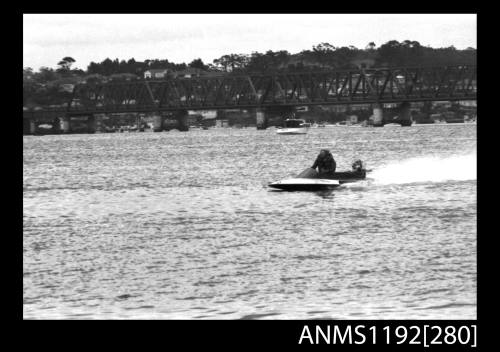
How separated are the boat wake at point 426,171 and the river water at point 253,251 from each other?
44cm

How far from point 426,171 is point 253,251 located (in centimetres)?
4243

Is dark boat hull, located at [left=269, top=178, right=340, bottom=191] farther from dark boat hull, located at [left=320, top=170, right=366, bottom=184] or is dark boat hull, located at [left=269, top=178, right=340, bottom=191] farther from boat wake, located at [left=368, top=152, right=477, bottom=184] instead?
boat wake, located at [left=368, top=152, right=477, bottom=184]

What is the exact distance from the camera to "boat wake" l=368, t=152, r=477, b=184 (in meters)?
71.8

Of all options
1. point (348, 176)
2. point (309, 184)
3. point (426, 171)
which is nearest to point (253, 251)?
point (309, 184)

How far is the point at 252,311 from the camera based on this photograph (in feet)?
90.6

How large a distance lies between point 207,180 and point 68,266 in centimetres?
4480

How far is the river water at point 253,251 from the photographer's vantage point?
2845 cm

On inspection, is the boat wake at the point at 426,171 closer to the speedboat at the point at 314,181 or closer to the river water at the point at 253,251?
the river water at the point at 253,251

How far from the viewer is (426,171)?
260 ft

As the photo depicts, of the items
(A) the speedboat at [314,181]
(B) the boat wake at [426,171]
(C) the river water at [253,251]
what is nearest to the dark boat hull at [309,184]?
(A) the speedboat at [314,181]

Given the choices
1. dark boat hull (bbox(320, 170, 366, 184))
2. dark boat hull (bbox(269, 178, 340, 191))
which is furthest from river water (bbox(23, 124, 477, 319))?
dark boat hull (bbox(320, 170, 366, 184))
